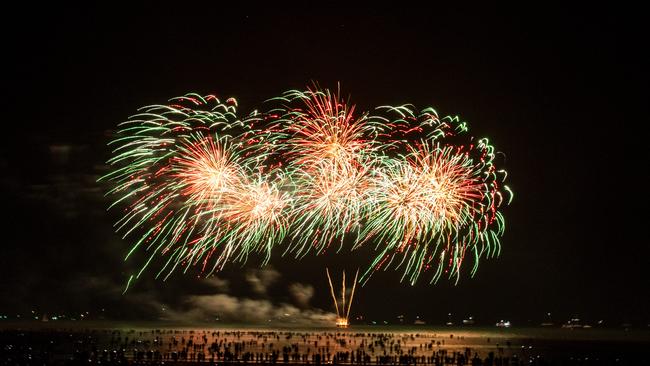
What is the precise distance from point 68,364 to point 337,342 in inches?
1134

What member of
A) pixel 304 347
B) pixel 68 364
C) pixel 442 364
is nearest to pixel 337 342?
pixel 304 347

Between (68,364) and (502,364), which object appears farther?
(502,364)

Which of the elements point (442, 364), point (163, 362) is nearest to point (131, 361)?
point (163, 362)

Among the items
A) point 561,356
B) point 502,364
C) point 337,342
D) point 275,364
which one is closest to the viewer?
point 275,364

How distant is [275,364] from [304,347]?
15825mm

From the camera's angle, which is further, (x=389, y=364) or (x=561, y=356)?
(x=561, y=356)

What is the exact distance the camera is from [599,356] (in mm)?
51781

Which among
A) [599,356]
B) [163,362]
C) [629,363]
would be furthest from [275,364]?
[599,356]

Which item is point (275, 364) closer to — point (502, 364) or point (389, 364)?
point (389, 364)

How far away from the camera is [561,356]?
2019 inches

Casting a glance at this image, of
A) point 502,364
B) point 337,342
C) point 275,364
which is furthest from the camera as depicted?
point 337,342

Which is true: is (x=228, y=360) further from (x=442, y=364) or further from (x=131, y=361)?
(x=442, y=364)

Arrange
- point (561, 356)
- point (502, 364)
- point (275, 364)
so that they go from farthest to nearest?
point (561, 356) < point (502, 364) < point (275, 364)

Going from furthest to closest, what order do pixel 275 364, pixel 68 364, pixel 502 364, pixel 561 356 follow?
pixel 561 356, pixel 502 364, pixel 275 364, pixel 68 364
